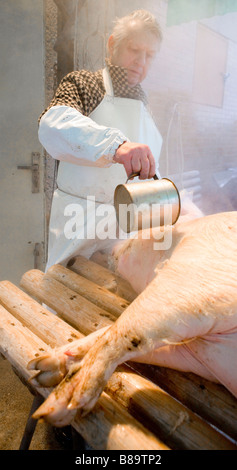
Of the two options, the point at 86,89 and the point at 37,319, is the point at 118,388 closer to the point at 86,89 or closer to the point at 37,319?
the point at 37,319

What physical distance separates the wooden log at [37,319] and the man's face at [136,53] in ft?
5.44

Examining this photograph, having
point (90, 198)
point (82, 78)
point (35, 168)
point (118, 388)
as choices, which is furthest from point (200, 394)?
point (35, 168)

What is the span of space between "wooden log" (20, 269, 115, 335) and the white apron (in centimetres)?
30

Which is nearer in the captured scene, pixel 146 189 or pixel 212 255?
pixel 212 255

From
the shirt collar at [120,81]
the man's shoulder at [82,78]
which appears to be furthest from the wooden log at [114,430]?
the shirt collar at [120,81]

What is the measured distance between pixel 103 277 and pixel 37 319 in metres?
0.52

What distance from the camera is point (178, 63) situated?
514 cm

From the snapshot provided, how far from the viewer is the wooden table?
0.94 m

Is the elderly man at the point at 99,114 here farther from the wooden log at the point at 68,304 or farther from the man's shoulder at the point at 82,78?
the wooden log at the point at 68,304

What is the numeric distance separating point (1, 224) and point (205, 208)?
324cm

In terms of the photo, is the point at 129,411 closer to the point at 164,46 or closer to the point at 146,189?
the point at 146,189

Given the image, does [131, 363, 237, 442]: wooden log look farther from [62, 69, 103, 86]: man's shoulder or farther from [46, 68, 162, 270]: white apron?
[62, 69, 103, 86]: man's shoulder
